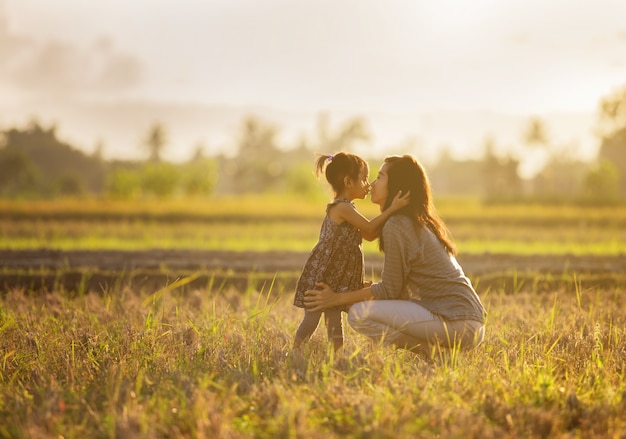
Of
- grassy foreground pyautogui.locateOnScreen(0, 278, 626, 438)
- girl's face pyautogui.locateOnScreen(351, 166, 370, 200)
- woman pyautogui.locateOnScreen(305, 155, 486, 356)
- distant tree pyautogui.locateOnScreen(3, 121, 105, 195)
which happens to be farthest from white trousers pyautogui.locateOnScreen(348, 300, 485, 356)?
distant tree pyautogui.locateOnScreen(3, 121, 105, 195)

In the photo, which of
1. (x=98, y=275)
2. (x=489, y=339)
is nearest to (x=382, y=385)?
(x=489, y=339)

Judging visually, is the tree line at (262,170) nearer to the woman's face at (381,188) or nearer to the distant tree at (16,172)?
the distant tree at (16,172)

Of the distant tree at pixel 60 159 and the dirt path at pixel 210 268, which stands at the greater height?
the distant tree at pixel 60 159

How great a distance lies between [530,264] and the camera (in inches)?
456

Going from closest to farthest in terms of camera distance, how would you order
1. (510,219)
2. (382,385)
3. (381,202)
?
(382,385) → (381,202) → (510,219)

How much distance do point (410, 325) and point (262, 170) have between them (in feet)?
201

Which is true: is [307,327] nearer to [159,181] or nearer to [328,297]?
[328,297]

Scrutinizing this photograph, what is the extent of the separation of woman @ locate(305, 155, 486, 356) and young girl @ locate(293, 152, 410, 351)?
0.18 m

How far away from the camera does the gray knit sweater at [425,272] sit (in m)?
4.97

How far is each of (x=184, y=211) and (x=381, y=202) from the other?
21.3 m

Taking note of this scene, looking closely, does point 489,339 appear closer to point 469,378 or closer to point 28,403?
point 469,378

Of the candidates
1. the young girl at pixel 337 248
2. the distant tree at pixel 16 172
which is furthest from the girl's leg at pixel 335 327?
the distant tree at pixel 16 172

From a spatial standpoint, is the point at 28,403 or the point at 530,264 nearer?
the point at 28,403

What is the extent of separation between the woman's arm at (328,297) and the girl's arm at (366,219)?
393 millimetres
